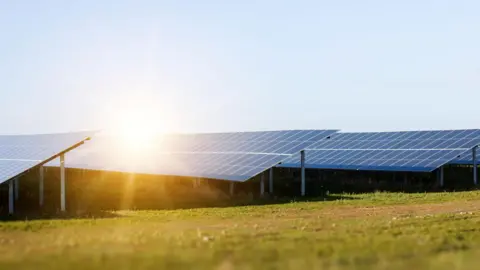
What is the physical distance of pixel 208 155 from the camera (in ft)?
132

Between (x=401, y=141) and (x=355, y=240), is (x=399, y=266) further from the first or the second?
(x=401, y=141)

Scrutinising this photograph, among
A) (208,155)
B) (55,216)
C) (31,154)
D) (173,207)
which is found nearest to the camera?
(55,216)

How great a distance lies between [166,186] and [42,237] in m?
22.6

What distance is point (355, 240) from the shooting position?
46.3ft

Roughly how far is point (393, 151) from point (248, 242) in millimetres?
34713

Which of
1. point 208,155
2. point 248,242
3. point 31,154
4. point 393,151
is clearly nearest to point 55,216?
point 31,154

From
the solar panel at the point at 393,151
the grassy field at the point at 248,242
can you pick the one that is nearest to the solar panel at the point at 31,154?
the grassy field at the point at 248,242

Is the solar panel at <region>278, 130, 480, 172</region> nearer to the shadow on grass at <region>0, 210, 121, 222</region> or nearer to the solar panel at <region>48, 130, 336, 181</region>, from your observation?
the solar panel at <region>48, 130, 336, 181</region>

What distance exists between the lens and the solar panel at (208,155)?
114 feet

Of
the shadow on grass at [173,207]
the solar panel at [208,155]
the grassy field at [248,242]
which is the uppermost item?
the solar panel at [208,155]

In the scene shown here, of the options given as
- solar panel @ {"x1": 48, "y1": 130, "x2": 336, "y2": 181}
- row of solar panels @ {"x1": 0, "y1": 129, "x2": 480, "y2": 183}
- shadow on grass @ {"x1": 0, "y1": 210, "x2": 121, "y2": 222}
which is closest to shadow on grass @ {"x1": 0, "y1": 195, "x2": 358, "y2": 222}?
shadow on grass @ {"x1": 0, "y1": 210, "x2": 121, "y2": 222}

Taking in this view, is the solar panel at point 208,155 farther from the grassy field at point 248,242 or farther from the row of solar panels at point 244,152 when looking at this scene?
the grassy field at point 248,242

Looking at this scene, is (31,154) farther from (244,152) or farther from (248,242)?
(248,242)

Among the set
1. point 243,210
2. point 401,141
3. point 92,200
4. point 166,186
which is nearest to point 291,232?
point 243,210
